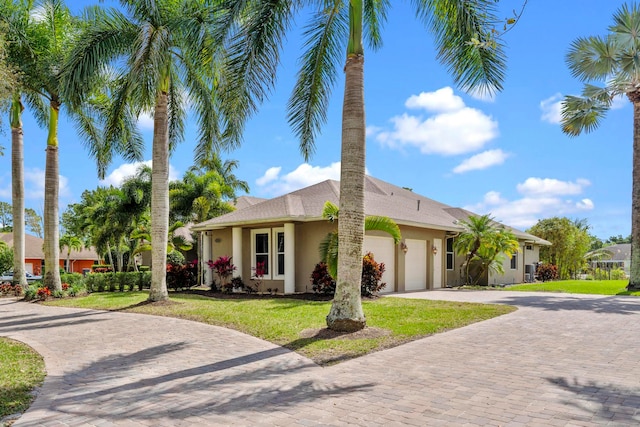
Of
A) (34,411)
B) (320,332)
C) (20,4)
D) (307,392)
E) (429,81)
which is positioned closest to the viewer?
(34,411)

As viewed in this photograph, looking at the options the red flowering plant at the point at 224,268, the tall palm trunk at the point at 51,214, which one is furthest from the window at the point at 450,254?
the tall palm trunk at the point at 51,214

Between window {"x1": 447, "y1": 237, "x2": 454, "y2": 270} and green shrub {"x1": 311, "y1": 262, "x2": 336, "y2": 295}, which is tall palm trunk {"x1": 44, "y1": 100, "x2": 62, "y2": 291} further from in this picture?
window {"x1": 447, "y1": 237, "x2": 454, "y2": 270}

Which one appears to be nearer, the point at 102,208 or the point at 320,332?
the point at 320,332

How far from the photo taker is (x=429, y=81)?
11.2 metres

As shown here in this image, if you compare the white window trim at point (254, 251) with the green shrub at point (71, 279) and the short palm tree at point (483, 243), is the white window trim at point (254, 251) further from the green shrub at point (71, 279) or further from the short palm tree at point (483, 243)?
the short palm tree at point (483, 243)

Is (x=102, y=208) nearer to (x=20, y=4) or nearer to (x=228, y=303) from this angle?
(x=20, y=4)

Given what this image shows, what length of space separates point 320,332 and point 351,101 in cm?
459

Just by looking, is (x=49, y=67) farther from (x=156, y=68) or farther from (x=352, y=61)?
(x=352, y=61)

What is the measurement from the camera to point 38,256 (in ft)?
140

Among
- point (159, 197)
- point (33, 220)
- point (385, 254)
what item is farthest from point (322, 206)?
point (33, 220)

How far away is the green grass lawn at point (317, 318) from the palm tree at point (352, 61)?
73cm

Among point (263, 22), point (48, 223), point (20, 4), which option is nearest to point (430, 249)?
point (263, 22)

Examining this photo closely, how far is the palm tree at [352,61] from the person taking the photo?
354 inches

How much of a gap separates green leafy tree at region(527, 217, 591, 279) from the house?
1468 centimetres
